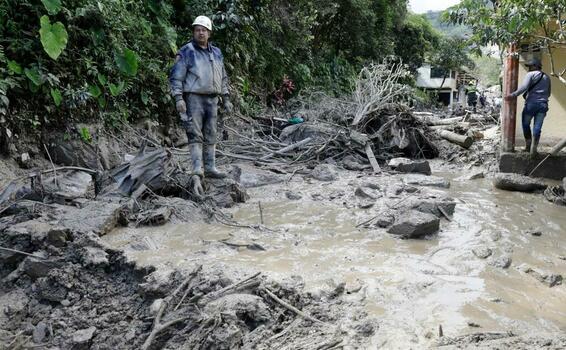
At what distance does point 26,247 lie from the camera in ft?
11.7

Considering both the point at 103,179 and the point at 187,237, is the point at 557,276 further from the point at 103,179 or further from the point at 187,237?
the point at 103,179

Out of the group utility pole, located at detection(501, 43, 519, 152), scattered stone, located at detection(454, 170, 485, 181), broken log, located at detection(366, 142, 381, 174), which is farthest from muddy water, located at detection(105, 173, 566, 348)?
utility pole, located at detection(501, 43, 519, 152)

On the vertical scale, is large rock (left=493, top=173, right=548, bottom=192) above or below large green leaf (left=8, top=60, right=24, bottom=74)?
→ below

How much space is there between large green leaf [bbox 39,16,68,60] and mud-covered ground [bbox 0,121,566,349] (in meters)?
1.47

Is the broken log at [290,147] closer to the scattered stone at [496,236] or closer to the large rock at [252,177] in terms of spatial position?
the large rock at [252,177]

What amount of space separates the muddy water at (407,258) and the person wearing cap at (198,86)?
105 cm

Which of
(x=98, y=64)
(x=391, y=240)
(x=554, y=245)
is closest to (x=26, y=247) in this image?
(x=391, y=240)

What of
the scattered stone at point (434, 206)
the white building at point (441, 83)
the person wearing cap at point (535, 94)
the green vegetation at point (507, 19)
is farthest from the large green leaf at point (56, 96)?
the white building at point (441, 83)

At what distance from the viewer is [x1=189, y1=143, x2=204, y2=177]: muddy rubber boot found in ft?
18.2

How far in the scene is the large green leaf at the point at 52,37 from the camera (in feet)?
17.7

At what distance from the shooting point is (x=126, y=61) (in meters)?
6.57

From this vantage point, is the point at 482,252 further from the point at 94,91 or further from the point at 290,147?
the point at 94,91

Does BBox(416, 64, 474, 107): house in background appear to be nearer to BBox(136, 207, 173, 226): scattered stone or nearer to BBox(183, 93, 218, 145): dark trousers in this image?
BBox(183, 93, 218, 145): dark trousers

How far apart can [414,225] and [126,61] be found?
4.66 m
